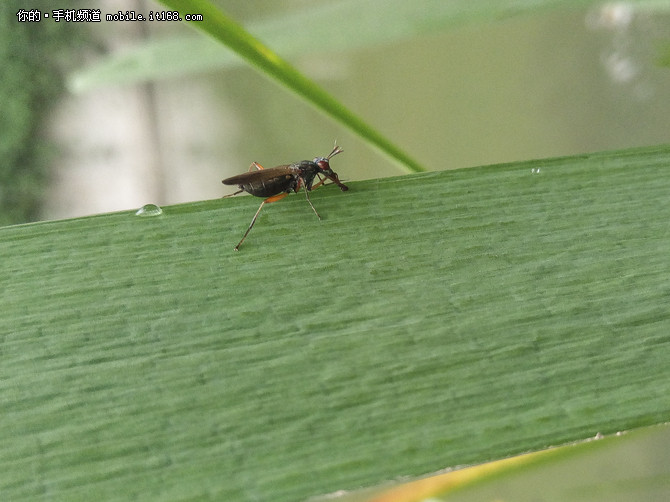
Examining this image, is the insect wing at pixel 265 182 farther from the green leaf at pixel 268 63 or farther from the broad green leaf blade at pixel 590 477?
the broad green leaf blade at pixel 590 477

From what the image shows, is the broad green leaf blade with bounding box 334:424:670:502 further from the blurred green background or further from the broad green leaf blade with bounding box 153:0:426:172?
the broad green leaf blade with bounding box 153:0:426:172

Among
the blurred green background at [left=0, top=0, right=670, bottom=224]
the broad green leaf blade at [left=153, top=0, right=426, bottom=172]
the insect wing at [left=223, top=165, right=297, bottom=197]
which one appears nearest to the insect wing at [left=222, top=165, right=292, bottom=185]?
the insect wing at [left=223, top=165, right=297, bottom=197]

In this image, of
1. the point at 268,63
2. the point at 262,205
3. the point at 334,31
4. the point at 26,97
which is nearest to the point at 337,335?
the point at 262,205

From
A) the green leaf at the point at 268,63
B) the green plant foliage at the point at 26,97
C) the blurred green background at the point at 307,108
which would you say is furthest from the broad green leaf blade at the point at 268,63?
the green plant foliage at the point at 26,97

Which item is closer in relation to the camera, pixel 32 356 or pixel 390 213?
pixel 32 356

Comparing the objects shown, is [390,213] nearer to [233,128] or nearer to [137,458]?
[137,458]

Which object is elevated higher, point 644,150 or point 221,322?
point 644,150

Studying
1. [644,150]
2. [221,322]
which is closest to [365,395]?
[221,322]

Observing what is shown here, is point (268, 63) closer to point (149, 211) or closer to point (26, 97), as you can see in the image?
point (149, 211)
